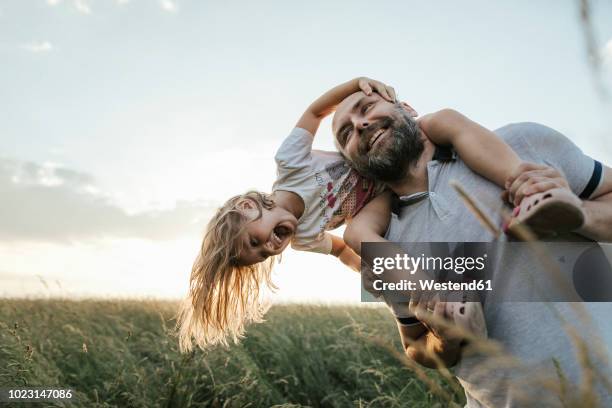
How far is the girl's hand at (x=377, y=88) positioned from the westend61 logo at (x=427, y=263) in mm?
869

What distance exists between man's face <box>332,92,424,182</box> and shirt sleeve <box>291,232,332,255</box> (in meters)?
0.73

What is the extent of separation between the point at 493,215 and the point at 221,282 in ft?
5.42

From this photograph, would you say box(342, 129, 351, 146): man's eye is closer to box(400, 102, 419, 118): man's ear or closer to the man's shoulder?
box(400, 102, 419, 118): man's ear

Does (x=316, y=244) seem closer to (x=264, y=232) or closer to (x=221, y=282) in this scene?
(x=264, y=232)

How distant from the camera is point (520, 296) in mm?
2035

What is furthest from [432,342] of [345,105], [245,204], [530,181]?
[245,204]

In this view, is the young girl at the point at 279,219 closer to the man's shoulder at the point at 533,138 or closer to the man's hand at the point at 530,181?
the man's shoulder at the point at 533,138

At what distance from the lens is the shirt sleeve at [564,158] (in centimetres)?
214

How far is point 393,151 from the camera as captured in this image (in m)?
2.39

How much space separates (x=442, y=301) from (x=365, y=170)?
0.92 meters

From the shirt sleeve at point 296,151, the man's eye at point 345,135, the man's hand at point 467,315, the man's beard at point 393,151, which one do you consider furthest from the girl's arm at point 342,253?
the man's hand at point 467,315

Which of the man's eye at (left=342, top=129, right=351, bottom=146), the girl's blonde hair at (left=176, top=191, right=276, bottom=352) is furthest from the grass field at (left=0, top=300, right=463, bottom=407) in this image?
the man's eye at (left=342, top=129, right=351, bottom=146)

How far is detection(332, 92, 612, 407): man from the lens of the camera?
184 cm

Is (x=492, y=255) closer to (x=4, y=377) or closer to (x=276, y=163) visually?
(x=276, y=163)
